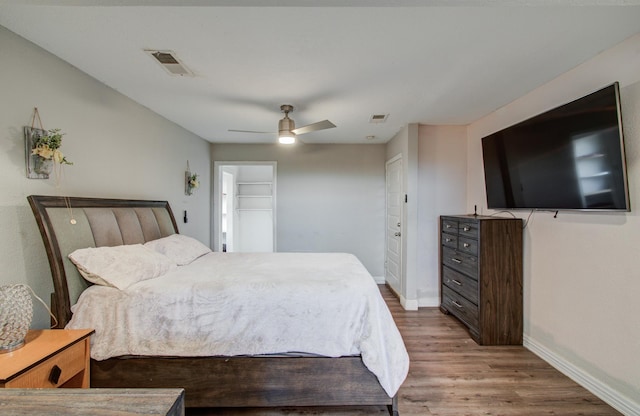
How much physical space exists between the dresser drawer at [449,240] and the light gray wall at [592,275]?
0.66 metres

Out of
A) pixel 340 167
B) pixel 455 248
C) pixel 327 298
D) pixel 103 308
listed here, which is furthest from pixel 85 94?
pixel 455 248

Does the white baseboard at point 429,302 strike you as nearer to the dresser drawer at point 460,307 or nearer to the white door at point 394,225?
the dresser drawer at point 460,307

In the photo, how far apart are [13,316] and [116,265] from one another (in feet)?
1.92

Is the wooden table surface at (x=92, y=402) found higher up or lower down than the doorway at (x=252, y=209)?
lower down

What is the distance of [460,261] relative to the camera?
302cm

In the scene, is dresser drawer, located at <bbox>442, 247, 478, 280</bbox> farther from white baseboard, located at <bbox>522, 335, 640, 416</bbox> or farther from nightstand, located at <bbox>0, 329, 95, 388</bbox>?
nightstand, located at <bbox>0, 329, 95, 388</bbox>

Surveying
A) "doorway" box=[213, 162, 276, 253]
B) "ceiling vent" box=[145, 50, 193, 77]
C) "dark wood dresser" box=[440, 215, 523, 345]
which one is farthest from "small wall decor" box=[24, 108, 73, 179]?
"doorway" box=[213, 162, 276, 253]

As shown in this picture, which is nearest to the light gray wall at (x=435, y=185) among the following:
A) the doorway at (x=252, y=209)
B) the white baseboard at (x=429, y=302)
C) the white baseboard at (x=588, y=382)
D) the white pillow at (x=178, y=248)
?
the white baseboard at (x=429, y=302)

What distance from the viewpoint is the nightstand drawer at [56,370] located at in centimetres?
119

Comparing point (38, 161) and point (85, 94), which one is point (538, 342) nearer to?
point (38, 161)

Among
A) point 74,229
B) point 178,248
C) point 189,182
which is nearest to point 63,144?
point 74,229

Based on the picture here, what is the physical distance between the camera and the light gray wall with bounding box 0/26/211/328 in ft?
5.33

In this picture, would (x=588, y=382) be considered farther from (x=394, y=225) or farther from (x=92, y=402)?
(x=92, y=402)

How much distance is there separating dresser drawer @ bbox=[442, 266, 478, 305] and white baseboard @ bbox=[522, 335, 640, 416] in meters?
0.59
